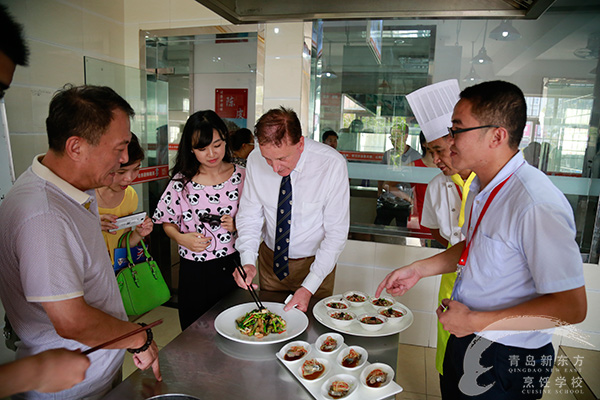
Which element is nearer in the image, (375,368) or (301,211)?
(375,368)

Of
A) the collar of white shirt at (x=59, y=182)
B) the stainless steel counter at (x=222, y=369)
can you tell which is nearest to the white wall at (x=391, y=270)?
the stainless steel counter at (x=222, y=369)

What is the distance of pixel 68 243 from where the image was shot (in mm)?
1083

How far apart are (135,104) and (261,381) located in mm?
2969

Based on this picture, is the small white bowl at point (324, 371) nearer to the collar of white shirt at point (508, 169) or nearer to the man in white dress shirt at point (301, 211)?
the man in white dress shirt at point (301, 211)

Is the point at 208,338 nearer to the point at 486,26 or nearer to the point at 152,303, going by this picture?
the point at 152,303

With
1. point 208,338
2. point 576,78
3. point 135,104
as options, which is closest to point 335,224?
point 208,338

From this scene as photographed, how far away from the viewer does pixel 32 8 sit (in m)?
2.86

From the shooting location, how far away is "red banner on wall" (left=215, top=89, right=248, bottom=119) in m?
4.10

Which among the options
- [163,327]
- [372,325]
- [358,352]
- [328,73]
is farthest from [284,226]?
[163,327]

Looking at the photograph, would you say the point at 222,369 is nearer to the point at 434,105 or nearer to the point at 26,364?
the point at 26,364

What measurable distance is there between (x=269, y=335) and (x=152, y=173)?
101 inches

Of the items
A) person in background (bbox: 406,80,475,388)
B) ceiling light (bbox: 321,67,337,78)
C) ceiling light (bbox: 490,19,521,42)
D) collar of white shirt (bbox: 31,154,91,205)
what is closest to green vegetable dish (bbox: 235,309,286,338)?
collar of white shirt (bbox: 31,154,91,205)

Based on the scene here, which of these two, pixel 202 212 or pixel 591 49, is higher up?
pixel 591 49

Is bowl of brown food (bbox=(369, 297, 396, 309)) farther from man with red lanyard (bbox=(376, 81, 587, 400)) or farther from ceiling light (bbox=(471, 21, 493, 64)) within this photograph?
ceiling light (bbox=(471, 21, 493, 64))
